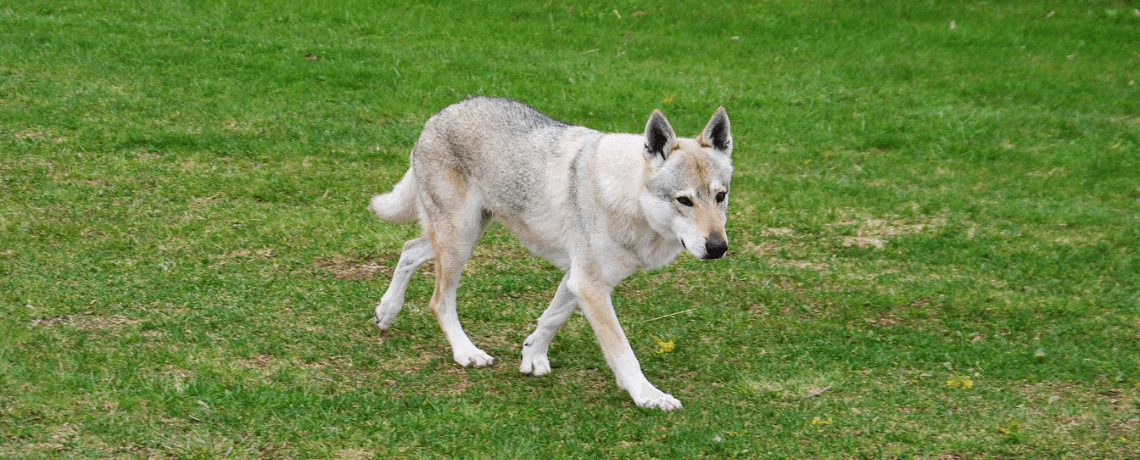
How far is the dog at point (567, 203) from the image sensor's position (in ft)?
18.5

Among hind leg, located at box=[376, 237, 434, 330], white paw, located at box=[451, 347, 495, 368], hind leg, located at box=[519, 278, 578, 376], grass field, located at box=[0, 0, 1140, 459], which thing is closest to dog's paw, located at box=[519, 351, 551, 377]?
hind leg, located at box=[519, 278, 578, 376]

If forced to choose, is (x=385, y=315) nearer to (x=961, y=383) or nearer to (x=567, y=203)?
Answer: (x=567, y=203)

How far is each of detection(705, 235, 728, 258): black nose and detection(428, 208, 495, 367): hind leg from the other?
68.9 inches

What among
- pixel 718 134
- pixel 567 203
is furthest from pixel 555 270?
pixel 718 134

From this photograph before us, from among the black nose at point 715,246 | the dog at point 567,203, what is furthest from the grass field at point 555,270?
the black nose at point 715,246

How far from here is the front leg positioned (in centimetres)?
598

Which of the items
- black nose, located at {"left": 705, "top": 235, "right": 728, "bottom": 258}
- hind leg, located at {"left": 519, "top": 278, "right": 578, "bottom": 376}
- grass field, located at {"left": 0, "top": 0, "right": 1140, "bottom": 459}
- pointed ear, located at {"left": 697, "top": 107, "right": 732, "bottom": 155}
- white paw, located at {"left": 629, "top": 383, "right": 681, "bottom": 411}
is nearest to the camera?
black nose, located at {"left": 705, "top": 235, "right": 728, "bottom": 258}

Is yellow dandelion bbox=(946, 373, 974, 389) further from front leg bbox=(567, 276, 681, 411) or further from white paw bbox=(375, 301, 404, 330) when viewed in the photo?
white paw bbox=(375, 301, 404, 330)

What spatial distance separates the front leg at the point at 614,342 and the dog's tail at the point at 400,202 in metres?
1.50

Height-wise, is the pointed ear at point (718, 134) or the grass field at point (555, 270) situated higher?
the pointed ear at point (718, 134)

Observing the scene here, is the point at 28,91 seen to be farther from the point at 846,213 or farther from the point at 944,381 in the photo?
the point at 944,381

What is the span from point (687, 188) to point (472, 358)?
1.97 m

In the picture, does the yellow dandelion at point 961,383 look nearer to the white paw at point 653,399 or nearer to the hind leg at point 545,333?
the white paw at point 653,399

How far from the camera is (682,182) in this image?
5.54 meters
